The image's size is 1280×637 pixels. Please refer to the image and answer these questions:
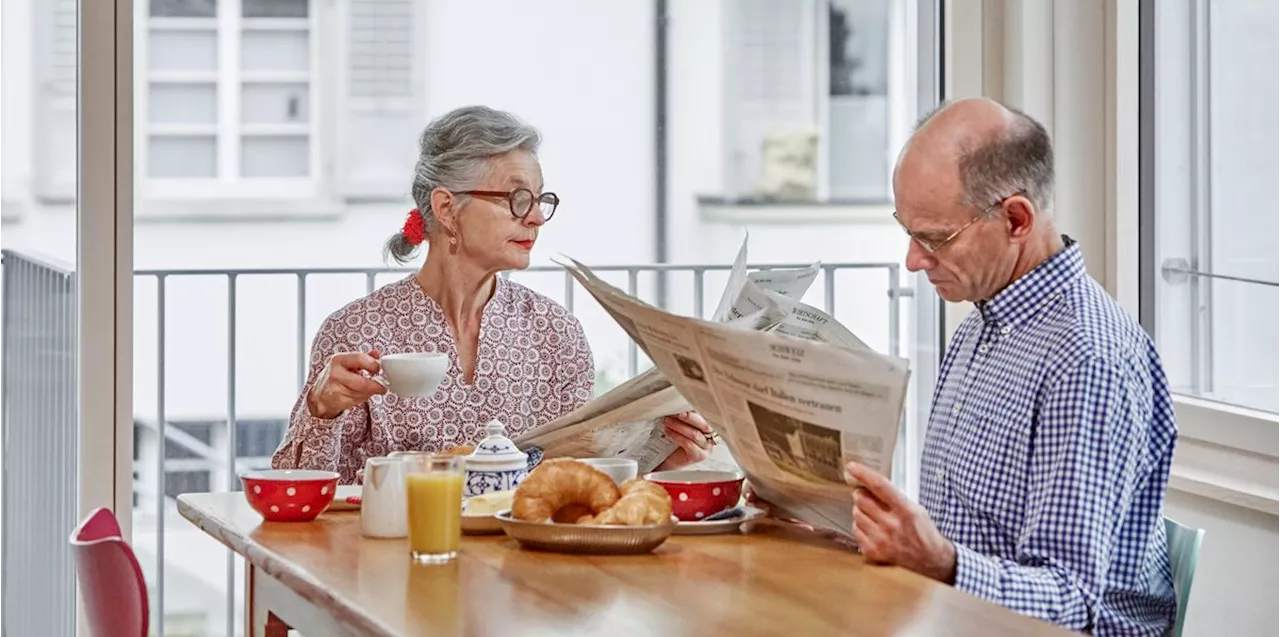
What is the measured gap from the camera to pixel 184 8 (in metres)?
3.12

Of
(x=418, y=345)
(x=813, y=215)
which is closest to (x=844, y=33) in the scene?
(x=813, y=215)

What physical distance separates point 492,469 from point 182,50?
1.58m

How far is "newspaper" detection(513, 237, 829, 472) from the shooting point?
6.33ft

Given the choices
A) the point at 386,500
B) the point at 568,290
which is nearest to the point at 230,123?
the point at 568,290

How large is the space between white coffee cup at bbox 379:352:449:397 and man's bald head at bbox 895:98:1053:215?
638 mm

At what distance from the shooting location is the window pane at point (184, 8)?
3094 millimetres

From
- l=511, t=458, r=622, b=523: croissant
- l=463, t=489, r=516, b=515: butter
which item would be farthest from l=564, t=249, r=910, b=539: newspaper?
l=463, t=489, r=516, b=515: butter

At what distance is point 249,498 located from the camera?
193cm

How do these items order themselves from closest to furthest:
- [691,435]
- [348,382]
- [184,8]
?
1. [348,382]
2. [691,435]
3. [184,8]

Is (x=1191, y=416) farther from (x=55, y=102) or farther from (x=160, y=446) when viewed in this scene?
(x=160, y=446)

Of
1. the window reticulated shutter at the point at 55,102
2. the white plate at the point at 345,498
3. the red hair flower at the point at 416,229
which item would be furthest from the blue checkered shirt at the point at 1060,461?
the window reticulated shutter at the point at 55,102

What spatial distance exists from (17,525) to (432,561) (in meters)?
1.71

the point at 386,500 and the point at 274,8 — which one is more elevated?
the point at 274,8

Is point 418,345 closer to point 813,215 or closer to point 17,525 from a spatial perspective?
point 17,525
